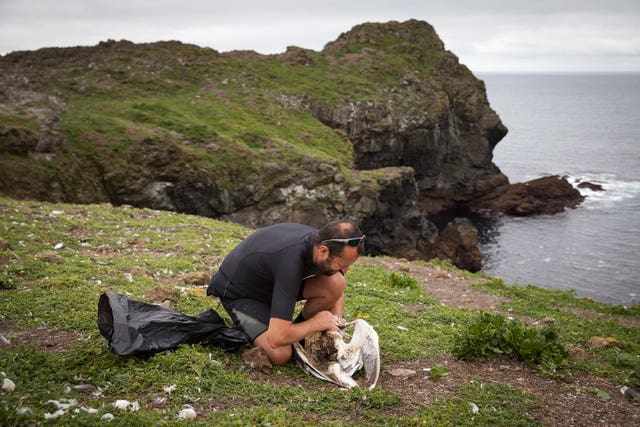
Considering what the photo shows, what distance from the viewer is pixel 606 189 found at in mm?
73875

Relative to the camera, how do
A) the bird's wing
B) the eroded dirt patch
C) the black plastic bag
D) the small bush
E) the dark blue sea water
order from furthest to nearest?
the dark blue sea water < the small bush < the eroded dirt patch < the bird's wing < the black plastic bag

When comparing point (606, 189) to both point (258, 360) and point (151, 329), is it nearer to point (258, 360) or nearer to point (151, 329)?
point (258, 360)

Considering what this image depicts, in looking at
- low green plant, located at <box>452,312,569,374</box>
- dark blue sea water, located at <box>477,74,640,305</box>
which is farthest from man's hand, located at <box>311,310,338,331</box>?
dark blue sea water, located at <box>477,74,640,305</box>

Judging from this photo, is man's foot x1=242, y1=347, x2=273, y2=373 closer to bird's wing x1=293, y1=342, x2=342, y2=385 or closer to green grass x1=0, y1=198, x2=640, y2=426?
green grass x1=0, y1=198, x2=640, y2=426

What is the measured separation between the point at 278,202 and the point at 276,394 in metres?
27.7

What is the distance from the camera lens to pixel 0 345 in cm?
722

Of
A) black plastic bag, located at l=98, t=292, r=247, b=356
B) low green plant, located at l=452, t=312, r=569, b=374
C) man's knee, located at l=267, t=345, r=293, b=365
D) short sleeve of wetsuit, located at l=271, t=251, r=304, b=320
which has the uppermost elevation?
short sleeve of wetsuit, located at l=271, t=251, r=304, b=320

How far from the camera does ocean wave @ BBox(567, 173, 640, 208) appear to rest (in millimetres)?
67287

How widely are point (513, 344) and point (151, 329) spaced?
227 inches

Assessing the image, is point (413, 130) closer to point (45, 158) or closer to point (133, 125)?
point (133, 125)

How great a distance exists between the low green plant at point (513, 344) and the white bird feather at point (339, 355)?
2.05 meters

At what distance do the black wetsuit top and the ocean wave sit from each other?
66.6 meters

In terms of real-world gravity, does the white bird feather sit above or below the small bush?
above

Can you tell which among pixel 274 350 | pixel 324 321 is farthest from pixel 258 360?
pixel 324 321
